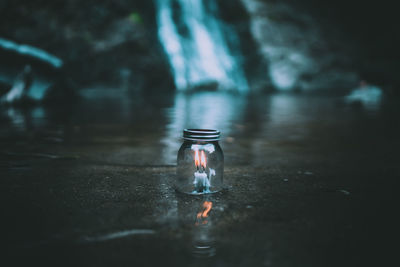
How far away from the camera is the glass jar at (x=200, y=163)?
2.23 m

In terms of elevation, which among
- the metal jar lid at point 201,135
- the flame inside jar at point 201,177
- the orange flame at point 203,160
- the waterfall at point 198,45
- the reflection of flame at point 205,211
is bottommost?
the reflection of flame at point 205,211

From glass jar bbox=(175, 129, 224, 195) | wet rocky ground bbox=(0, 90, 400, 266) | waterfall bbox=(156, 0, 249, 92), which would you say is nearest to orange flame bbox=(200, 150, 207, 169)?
glass jar bbox=(175, 129, 224, 195)

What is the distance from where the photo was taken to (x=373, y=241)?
5.20 feet

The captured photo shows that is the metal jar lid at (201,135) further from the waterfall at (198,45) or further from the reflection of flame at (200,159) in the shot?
the waterfall at (198,45)

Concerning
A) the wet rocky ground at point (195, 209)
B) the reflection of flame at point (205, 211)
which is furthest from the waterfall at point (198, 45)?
the reflection of flame at point (205, 211)

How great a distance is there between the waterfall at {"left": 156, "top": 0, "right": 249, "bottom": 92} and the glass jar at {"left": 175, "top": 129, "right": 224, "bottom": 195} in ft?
73.7

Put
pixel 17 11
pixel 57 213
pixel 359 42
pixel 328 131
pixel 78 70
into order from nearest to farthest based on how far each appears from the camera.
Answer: pixel 57 213 < pixel 328 131 < pixel 17 11 < pixel 78 70 < pixel 359 42

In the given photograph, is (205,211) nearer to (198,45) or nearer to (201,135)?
(201,135)

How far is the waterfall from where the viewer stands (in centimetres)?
2509

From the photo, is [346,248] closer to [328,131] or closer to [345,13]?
[328,131]

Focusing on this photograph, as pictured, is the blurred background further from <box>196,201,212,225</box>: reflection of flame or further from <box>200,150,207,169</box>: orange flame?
<box>200,150,207,169</box>: orange flame

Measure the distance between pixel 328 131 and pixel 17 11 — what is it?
17.5 metres

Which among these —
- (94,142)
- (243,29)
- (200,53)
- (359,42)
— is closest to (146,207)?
(94,142)

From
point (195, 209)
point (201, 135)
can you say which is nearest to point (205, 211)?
point (195, 209)
